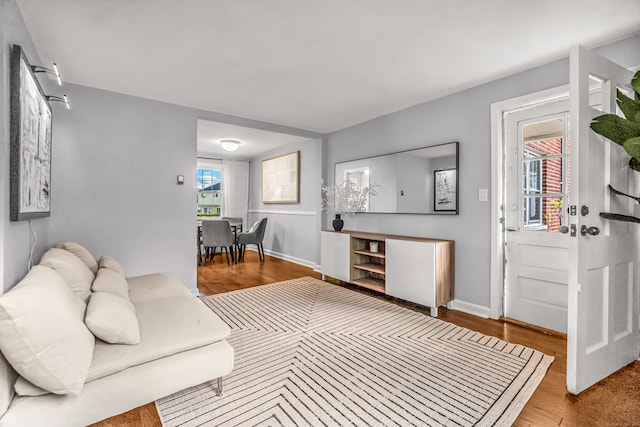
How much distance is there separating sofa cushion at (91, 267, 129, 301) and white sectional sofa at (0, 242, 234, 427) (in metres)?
0.01

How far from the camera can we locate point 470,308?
3.09 meters

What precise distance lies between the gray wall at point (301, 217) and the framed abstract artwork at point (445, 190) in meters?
2.17

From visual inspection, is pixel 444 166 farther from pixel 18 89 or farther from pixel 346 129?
pixel 18 89

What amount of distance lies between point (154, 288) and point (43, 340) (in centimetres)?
136

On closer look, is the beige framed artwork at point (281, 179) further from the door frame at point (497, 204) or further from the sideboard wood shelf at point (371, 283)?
the door frame at point (497, 204)

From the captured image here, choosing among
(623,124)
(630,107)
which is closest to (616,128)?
(623,124)

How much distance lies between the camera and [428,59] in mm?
2504

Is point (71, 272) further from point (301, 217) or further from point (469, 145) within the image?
point (301, 217)

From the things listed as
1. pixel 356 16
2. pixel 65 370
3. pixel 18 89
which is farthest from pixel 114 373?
pixel 356 16

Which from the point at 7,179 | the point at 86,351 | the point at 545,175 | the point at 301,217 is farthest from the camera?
the point at 301,217

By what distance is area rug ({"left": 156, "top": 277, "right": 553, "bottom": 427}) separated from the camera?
1559 millimetres

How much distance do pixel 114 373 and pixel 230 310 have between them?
178 cm

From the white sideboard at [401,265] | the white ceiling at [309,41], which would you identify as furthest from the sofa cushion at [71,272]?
the white sideboard at [401,265]

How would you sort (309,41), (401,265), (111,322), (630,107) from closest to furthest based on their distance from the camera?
(111,322) < (630,107) < (309,41) < (401,265)
